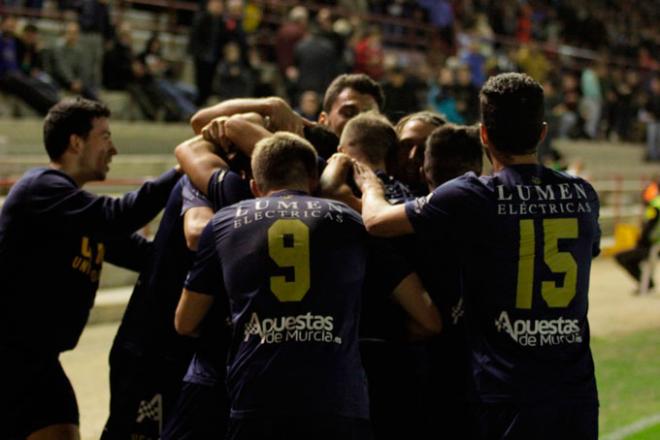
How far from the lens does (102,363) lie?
8938 millimetres

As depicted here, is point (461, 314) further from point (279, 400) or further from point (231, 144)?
point (231, 144)

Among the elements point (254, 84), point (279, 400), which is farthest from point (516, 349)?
point (254, 84)

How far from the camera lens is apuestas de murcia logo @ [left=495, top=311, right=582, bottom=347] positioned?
3.65 m

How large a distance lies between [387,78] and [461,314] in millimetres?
13802

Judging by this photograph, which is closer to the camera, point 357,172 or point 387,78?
point 357,172

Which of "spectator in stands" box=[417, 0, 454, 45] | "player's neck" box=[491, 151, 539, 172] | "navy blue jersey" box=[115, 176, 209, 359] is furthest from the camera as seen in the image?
"spectator in stands" box=[417, 0, 454, 45]

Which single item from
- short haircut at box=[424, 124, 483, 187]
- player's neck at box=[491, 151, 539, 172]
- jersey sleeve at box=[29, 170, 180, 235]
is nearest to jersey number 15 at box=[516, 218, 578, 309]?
player's neck at box=[491, 151, 539, 172]

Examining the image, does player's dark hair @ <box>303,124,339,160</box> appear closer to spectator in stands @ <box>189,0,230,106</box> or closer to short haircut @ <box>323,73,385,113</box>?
short haircut @ <box>323,73,385,113</box>

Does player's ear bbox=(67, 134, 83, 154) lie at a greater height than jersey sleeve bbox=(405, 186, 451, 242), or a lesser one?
lesser

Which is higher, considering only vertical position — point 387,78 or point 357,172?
point 357,172

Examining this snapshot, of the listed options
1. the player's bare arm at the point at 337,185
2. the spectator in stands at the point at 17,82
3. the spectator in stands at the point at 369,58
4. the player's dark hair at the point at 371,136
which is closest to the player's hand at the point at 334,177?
the player's bare arm at the point at 337,185

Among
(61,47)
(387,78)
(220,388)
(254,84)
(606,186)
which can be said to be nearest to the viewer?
(220,388)

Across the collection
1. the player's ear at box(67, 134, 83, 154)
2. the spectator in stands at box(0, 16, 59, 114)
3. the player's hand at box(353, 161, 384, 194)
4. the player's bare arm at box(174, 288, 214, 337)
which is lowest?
the spectator in stands at box(0, 16, 59, 114)

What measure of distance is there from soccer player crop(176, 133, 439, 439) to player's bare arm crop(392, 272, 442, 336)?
0.23 metres
